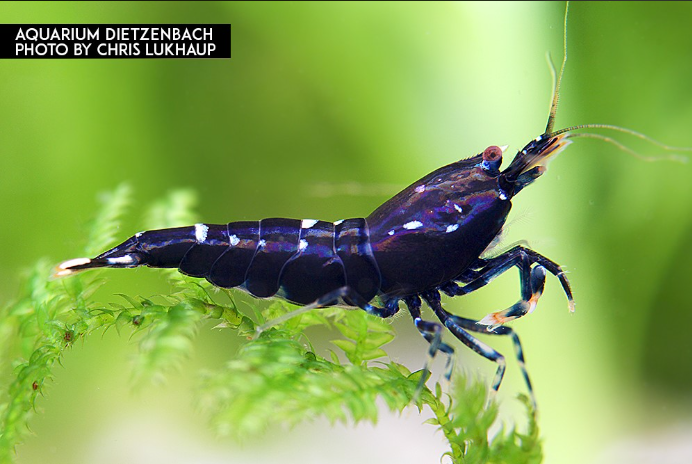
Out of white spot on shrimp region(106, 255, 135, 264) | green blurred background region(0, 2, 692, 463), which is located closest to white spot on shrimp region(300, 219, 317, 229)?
white spot on shrimp region(106, 255, 135, 264)

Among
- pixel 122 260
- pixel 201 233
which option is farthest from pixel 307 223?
pixel 122 260

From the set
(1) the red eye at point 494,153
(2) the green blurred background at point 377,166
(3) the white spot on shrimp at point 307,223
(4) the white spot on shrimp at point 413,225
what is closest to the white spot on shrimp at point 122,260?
(2) the green blurred background at point 377,166

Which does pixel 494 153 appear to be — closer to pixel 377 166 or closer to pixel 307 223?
pixel 307 223

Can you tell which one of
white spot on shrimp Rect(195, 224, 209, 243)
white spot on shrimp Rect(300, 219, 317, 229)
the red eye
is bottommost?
white spot on shrimp Rect(195, 224, 209, 243)

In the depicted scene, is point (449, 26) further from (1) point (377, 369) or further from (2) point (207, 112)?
(1) point (377, 369)

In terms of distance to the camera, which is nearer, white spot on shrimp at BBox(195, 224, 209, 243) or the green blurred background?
white spot on shrimp at BBox(195, 224, 209, 243)

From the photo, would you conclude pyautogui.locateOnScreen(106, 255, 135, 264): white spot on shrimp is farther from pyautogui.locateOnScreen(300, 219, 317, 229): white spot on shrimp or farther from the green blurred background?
pyautogui.locateOnScreen(300, 219, 317, 229): white spot on shrimp

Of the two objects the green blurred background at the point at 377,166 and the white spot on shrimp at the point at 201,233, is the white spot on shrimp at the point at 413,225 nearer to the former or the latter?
the green blurred background at the point at 377,166
